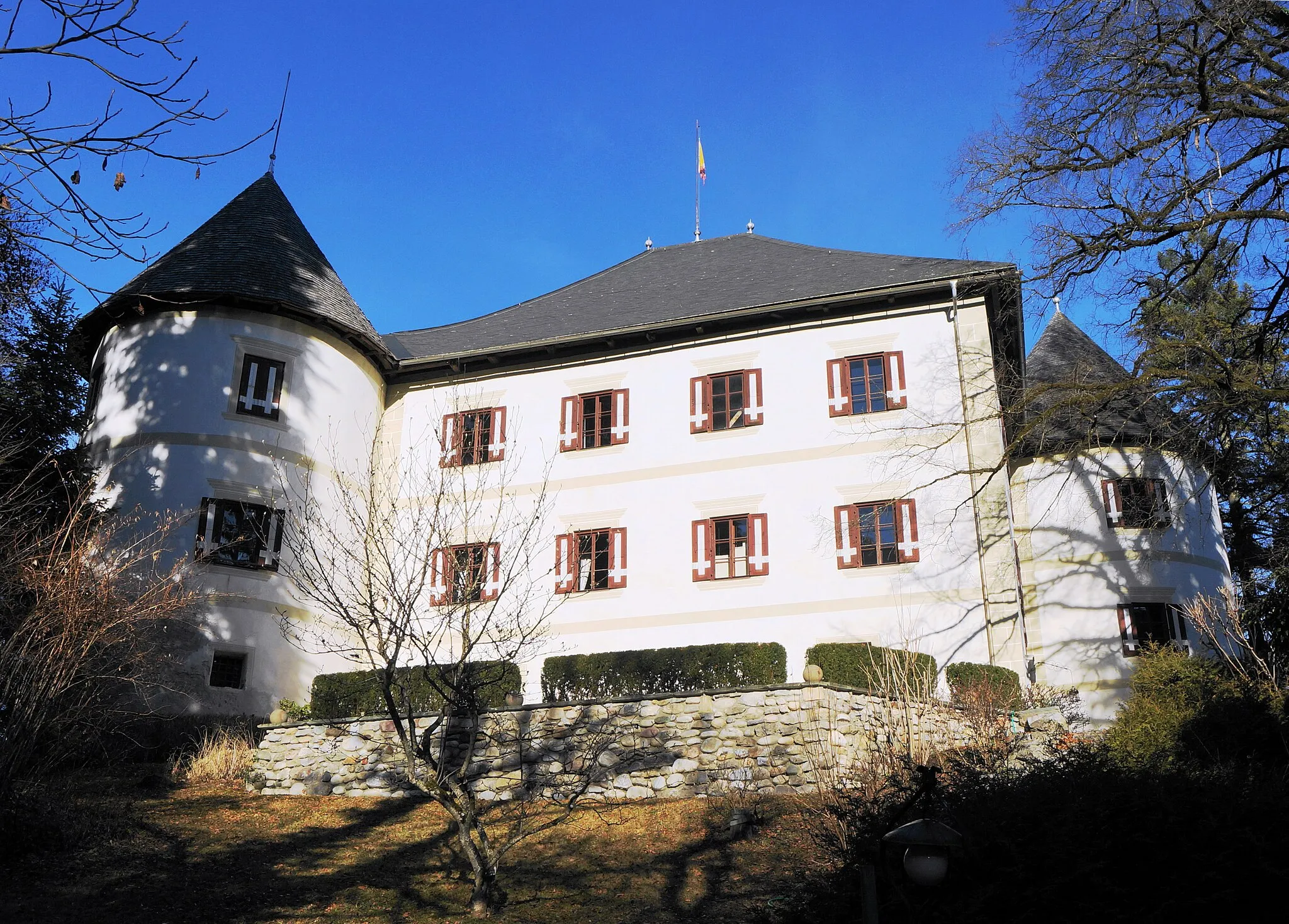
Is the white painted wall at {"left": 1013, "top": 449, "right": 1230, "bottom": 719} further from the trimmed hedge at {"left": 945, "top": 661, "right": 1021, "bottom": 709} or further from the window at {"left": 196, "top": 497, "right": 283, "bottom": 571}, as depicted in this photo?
the window at {"left": 196, "top": 497, "right": 283, "bottom": 571}

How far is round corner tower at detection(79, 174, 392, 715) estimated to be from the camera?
1695 centimetres

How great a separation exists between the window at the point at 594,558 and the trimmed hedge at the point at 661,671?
2.46 metres

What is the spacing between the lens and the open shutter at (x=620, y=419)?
63.6 ft

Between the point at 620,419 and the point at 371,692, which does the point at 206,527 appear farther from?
the point at 620,419

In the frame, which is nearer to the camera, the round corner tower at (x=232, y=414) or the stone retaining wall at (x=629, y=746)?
the stone retaining wall at (x=629, y=746)

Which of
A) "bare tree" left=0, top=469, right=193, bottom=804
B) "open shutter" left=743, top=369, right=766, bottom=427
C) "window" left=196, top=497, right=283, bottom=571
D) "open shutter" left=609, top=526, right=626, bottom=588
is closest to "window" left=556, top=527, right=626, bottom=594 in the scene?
"open shutter" left=609, top=526, right=626, bottom=588

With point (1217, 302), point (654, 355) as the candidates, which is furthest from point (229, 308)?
point (1217, 302)

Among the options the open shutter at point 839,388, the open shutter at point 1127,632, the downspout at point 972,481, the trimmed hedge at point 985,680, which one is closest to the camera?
the trimmed hedge at point 985,680

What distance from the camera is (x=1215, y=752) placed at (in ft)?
36.1

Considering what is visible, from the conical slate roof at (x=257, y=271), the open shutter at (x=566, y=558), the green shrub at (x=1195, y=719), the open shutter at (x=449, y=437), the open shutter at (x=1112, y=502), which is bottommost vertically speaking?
the green shrub at (x=1195, y=719)

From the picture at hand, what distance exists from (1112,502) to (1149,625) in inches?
86.9

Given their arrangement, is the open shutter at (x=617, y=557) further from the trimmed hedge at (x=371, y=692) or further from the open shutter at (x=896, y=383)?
the open shutter at (x=896, y=383)

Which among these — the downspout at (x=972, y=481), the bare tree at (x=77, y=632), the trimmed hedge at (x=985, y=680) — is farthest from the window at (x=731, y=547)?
the bare tree at (x=77, y=632)

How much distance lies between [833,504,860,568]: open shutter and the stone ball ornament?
11588mm
